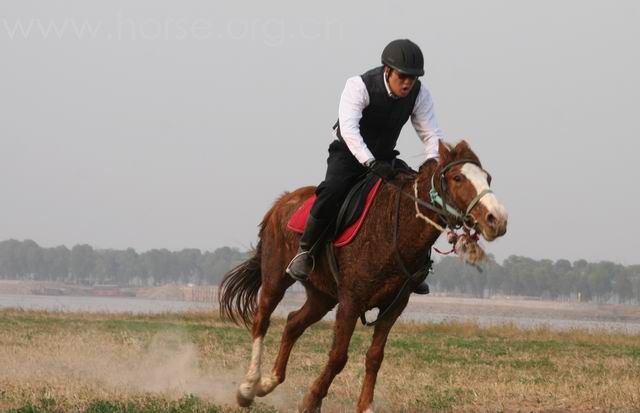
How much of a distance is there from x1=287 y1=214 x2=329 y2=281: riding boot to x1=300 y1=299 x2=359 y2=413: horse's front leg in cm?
67

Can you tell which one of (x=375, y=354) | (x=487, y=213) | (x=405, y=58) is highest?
(x=405, y=58)

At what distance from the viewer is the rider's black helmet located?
27.6ft

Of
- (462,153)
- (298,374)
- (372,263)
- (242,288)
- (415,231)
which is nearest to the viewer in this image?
(462,153)

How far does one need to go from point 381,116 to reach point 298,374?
5629mm

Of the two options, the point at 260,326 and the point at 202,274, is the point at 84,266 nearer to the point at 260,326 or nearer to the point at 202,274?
the point at 202,274

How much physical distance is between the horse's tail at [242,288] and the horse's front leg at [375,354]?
2.75 m

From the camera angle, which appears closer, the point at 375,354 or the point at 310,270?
the point at 375,354

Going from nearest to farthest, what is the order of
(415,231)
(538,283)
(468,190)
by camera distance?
(468,190)
(415,231)
(538,283)

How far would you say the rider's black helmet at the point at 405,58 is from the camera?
841 cm

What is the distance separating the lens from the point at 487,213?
715 centimetres

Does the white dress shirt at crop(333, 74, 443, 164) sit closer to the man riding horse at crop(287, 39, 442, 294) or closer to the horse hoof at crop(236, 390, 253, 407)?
the man riding horse at crop(287, 39, 442, 294)

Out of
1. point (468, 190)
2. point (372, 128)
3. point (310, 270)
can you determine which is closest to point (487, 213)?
point (468, 190)

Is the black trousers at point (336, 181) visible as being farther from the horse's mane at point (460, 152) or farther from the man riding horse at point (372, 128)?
the horse's mane at point (460, 152)

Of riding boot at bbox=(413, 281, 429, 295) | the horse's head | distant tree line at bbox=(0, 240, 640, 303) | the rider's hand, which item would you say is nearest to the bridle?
the horse's head
